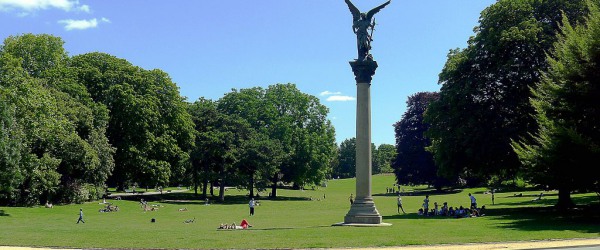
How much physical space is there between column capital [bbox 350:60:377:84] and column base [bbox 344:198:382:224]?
270 inches

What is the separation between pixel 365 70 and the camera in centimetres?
3097

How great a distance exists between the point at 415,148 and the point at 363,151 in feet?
215

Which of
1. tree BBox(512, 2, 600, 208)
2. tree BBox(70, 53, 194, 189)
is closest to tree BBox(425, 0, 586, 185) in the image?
tree BBox(512, 2, 600, 208)

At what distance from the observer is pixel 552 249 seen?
728 inches

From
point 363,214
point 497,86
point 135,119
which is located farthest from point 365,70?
point 135,119

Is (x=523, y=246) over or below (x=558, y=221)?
below

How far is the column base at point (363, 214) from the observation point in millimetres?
29891

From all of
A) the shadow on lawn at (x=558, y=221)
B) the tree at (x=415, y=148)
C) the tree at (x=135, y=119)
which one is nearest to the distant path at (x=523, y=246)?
the shadow on lawn at (x=558, y=221)

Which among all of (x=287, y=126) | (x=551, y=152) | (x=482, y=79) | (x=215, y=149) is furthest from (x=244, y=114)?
(x=551, y=152)

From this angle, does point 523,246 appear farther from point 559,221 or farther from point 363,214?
point 559,221

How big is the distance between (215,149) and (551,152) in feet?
152

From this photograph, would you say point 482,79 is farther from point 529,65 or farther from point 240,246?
point 240,246

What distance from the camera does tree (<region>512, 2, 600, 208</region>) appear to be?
1193 inches

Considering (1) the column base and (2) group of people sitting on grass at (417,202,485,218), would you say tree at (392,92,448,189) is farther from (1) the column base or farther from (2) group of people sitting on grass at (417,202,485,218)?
(1) the column base
